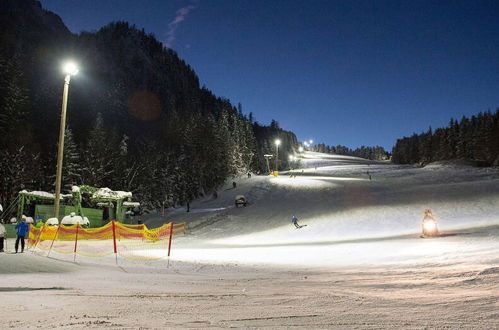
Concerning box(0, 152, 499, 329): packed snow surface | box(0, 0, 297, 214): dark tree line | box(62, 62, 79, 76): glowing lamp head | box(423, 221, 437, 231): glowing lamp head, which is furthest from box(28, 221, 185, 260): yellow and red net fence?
box(0, 0, 297, 214): dark tree line

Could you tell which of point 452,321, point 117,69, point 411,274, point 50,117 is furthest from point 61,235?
point 117,69

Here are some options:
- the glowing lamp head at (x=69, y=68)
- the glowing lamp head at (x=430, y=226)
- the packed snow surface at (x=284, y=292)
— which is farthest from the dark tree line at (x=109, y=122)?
the glowing lamp head at (x=430, y=226)

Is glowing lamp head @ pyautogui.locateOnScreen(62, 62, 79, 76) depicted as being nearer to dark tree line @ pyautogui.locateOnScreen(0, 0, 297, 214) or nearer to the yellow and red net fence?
the yellow and red net fence

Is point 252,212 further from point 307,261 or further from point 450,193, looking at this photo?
point 307,261

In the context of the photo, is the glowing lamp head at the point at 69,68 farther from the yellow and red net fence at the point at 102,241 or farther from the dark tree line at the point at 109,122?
the dark tree line at the point at 109,122

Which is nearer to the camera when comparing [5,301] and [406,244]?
Answer: [5,301]

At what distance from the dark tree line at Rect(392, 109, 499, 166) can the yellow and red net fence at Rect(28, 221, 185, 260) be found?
7886 centimetres

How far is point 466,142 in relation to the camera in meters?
108

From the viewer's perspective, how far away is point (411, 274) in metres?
9.39

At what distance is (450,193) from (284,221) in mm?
16592

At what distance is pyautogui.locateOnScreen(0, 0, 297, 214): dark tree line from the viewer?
Result: 54.5 metres

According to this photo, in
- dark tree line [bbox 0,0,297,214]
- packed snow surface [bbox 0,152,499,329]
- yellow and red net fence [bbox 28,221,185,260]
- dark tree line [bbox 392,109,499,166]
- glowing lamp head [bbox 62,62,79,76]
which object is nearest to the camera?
packed snow surface [bbox 0,152,499,329]

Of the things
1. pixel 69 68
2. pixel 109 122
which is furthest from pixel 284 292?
pixel 109 122

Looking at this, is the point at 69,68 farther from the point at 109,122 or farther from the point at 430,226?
the point at 109,122
